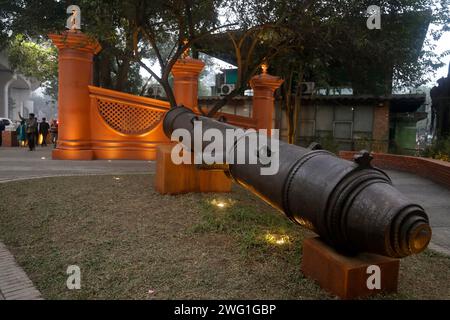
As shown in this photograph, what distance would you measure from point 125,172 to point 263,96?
798 centimetres

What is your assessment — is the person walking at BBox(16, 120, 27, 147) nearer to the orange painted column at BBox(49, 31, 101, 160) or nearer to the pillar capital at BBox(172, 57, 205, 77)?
the orange painted column at BBox(49, 31, 101, 160)

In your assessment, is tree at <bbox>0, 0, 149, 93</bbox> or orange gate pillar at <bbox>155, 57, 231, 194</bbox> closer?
orange gate pillar at <bbox>155, 57, 231, 194</bbox>

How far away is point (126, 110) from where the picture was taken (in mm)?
11508

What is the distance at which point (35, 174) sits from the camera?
8000 mm

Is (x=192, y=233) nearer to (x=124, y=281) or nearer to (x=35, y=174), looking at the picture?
(x=124, y=281)

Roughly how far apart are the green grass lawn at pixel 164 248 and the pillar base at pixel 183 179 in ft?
0.81

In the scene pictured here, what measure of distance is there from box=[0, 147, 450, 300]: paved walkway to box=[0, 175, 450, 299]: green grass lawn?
0.33 meters

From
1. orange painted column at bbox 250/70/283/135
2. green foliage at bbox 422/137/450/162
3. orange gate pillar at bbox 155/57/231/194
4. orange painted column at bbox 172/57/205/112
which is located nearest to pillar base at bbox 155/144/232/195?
orange gate pillar at bbox 155/57/231/194

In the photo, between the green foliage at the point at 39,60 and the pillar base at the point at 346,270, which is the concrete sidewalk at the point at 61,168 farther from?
the green foliage at the point at 39,60

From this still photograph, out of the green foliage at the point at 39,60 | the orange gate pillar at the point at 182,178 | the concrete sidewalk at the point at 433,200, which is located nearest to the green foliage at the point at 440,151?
the concrete sidewalk at the point at 433,200

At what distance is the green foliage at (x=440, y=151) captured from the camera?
34.1ft

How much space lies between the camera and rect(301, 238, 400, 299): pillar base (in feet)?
9.16

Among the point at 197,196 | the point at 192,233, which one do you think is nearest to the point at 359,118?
the point at 197,196
